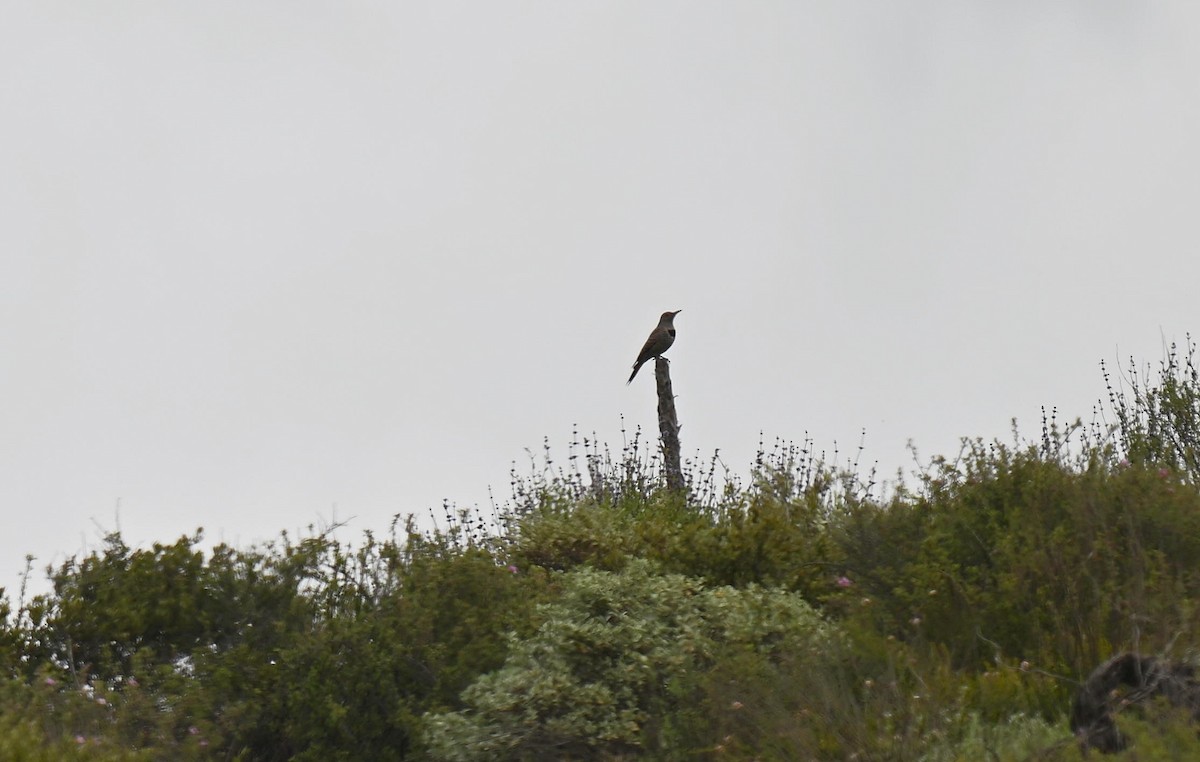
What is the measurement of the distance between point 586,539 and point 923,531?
2.62 metres

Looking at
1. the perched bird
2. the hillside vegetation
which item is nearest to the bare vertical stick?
the perched bird

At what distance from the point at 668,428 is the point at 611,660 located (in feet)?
21.3

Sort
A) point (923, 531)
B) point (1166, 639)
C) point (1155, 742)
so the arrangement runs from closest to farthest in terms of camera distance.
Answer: point (1155, 742), point (1166, 639), point (923, 531)

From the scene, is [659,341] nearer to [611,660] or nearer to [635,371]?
[635,371]

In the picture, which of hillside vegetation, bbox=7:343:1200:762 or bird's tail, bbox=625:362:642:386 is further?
bird's tail, bbox=625:362:642:386

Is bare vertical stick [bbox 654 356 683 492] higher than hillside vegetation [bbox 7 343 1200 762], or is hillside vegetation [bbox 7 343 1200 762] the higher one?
bare vertical stick [bbox 654 356 683 492]

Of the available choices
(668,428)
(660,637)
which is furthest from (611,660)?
(668,428)

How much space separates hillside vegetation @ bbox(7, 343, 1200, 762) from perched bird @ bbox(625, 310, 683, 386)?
502 centimetres

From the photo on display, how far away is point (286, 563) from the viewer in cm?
816

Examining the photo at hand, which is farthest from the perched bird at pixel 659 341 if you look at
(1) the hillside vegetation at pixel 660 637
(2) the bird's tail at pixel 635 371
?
(1) the hillside vegetation at pixel 660 637

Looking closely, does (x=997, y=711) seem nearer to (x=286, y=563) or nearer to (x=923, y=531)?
(x=923, y=531)

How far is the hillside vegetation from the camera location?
6.44m

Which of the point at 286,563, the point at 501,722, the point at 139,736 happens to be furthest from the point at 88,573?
the point at 501,722

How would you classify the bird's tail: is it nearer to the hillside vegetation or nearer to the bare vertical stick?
the bare vertical stick
